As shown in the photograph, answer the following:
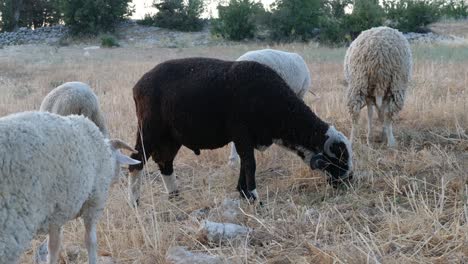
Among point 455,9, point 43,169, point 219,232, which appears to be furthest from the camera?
point 455,9

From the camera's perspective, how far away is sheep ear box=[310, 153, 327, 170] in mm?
5504

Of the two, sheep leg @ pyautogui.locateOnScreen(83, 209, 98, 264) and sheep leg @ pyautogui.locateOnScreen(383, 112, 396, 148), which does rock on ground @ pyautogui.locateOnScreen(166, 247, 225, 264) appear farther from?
sheep leg @ pyautogui.locateOnScreen(383, 112, 396, 148)

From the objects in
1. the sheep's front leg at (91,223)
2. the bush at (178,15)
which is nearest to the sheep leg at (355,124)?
the sheep's front leg at (91,223)

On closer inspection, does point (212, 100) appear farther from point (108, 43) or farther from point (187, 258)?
point (108, 43)

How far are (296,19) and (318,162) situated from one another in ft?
113

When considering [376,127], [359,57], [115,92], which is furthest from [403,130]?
[115,92]

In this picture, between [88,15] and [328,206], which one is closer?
[328,206]

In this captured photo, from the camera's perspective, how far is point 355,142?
7.16 m

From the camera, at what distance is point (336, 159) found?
560 cm

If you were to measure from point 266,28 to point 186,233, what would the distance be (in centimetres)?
3766

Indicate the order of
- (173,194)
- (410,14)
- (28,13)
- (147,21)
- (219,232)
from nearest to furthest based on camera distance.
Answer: (219,232) → (173,194) → (410,14) → (147,21) → (28,13)

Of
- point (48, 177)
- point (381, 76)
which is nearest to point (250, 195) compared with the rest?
point (48, 177)

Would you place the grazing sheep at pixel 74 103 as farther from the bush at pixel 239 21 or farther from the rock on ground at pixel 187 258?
the bush at pixel 239 21

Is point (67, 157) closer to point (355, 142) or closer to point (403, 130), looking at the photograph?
point (355, 142)
